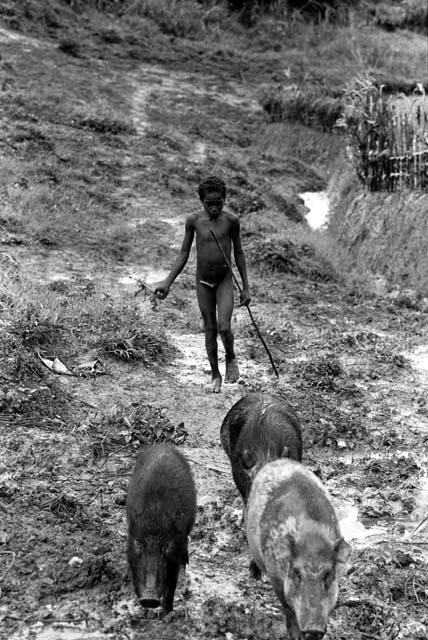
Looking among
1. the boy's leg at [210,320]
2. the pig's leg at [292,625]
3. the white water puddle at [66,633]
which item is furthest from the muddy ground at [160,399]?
the pig's leg at [292,625]

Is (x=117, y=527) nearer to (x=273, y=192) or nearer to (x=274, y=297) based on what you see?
(x=274, y=297)

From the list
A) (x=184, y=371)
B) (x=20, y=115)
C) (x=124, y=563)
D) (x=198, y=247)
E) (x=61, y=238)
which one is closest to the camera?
(x=124, y=563)

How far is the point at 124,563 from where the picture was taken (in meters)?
4.27

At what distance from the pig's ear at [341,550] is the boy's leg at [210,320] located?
3.59m

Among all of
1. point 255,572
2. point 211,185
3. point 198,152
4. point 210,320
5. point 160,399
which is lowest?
point 198,152

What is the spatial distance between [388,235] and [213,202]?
21.0ft

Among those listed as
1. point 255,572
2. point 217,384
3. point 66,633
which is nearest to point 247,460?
point 255,572

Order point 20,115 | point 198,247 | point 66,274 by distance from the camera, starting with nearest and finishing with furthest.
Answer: point 198,247 < point 66,274 < point 20,115

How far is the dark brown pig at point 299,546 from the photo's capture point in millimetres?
3152

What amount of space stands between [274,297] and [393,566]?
6.18m

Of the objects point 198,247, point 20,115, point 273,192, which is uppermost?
point 198,247

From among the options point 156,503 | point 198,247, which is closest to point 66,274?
point 198,247

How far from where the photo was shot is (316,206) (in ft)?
53.6

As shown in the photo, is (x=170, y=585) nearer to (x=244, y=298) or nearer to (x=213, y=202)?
(x=244, y=298)
